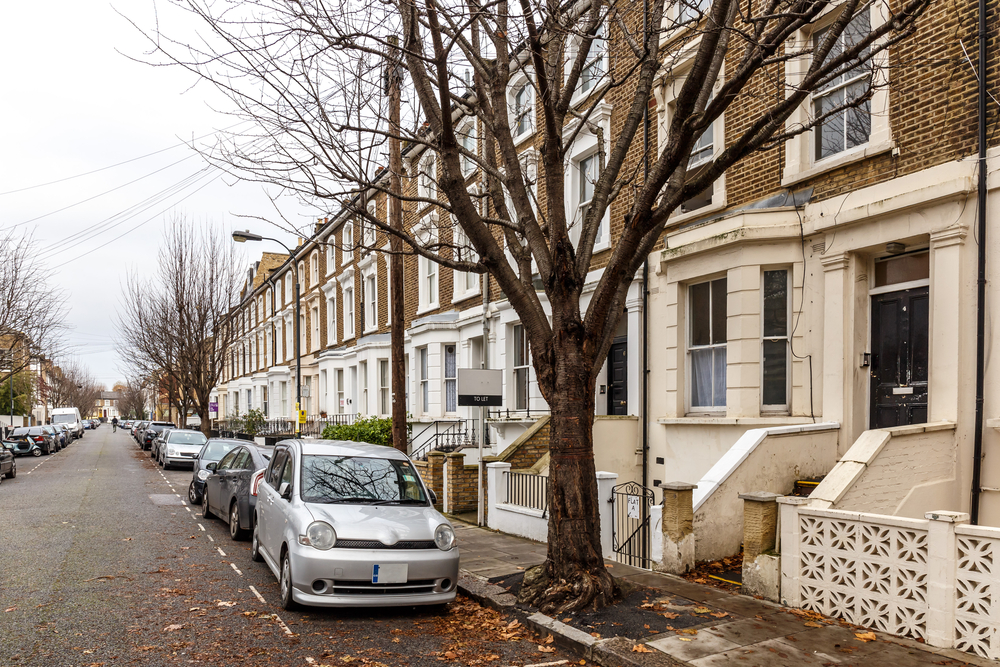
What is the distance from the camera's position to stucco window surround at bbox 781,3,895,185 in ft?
30.6

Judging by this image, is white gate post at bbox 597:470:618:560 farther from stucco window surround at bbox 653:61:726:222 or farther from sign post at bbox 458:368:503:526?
stucco window surround at bbox 653:61:726:222

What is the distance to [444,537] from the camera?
744 centimetres

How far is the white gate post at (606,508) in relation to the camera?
29.8ft

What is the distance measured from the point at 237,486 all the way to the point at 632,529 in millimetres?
6073

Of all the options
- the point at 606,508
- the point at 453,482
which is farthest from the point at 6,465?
the point at 606,508

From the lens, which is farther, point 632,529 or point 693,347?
point 693,347

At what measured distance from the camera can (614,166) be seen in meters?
7.91

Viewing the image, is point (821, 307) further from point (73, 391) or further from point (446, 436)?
point (73, 391)

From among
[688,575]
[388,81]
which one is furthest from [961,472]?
[388,81]

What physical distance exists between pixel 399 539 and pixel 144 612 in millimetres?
2521

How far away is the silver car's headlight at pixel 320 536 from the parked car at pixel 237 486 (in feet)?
11.0

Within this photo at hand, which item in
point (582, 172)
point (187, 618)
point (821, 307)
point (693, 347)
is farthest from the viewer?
point (582, 172)

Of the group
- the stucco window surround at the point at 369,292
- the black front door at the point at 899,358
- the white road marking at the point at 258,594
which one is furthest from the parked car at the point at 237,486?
the stucco window surround at the point at 369,292

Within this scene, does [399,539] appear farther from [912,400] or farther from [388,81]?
[912,400]
